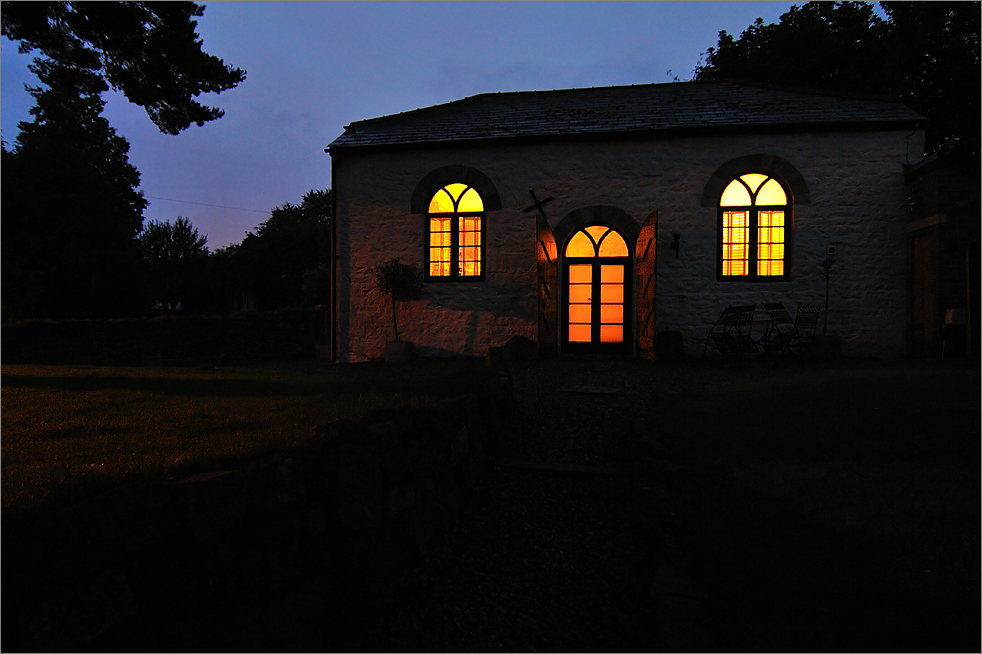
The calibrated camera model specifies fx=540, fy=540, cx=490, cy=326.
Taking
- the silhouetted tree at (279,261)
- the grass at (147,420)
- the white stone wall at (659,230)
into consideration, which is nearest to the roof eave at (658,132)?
the white stone wall at (659,230)

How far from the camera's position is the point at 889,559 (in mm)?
2361

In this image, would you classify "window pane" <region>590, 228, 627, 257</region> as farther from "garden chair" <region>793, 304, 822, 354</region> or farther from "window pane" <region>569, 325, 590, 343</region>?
"garden chair" <region>793, 304, 822, 354</region>

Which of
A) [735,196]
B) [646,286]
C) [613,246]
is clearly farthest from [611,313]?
[735,196]

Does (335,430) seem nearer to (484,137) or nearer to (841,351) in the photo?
(484,137)

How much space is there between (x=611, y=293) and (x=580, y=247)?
1.17m

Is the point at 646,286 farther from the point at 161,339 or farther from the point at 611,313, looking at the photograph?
the point at 161,339

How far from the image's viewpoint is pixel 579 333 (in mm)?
11477

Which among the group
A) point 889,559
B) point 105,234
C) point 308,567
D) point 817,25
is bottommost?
point 308,567

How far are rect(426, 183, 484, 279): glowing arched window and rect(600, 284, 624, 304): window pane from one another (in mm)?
2610

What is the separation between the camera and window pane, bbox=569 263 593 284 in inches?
448

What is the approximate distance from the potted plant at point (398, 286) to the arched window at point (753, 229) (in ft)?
20.0

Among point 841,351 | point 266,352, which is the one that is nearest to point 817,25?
point 841,351

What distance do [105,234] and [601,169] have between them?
18.5 metres

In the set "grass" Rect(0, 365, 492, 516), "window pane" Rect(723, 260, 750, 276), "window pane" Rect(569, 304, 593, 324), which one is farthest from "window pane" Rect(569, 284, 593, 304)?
"grass" Rect(0, 365, 492, 516)
